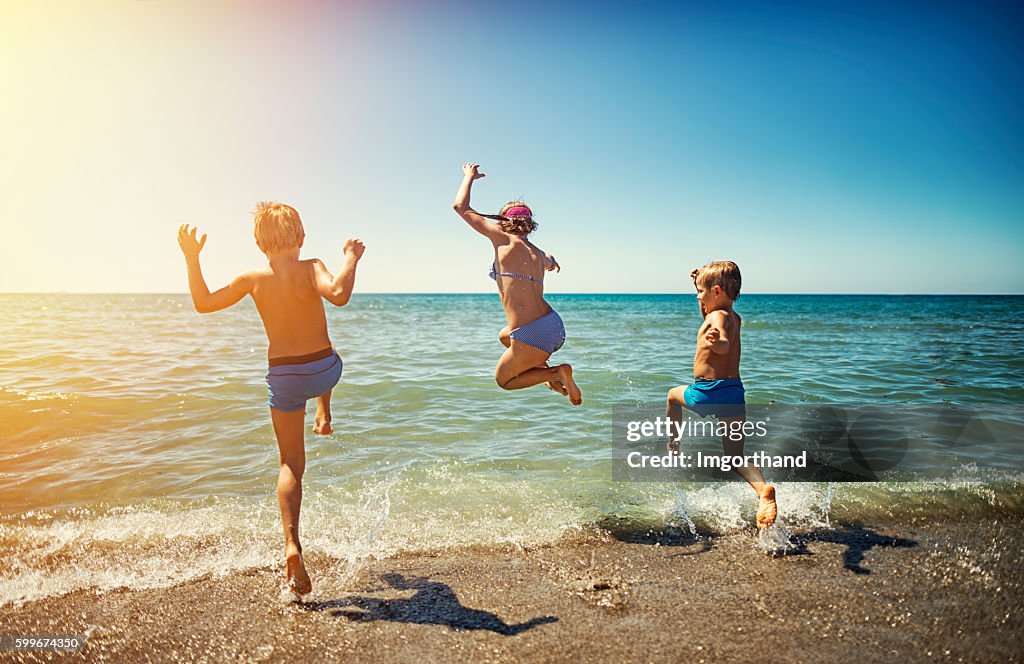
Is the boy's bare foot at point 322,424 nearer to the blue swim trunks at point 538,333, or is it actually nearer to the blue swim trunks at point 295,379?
the blue swim trunks at point 295,379

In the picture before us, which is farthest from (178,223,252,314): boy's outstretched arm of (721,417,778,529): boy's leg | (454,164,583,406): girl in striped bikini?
(721,417,778,529): boy's leg

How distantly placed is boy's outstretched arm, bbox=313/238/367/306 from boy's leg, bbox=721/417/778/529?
3347 mm

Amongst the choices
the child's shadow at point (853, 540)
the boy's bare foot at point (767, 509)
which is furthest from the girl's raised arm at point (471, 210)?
the child's shadow at point (853, 540)

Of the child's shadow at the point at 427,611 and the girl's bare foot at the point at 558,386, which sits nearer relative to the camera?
the child's shadow at the point at 427,611

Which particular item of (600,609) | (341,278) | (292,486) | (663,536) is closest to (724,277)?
(663,536)

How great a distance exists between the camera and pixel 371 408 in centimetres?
983

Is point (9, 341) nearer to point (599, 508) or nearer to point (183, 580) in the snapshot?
point (183, 580)

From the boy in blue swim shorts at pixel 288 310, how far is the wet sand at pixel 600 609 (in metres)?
0.52

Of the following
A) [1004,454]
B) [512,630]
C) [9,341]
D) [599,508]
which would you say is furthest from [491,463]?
[9,341]

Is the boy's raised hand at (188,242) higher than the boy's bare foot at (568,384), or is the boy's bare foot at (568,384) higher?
the boy's raised hand at (188,242)

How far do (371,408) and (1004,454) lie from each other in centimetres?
911

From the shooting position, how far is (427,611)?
11.6 ft

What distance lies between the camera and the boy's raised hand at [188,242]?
12.2 feet

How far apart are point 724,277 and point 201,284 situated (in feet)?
13.6
